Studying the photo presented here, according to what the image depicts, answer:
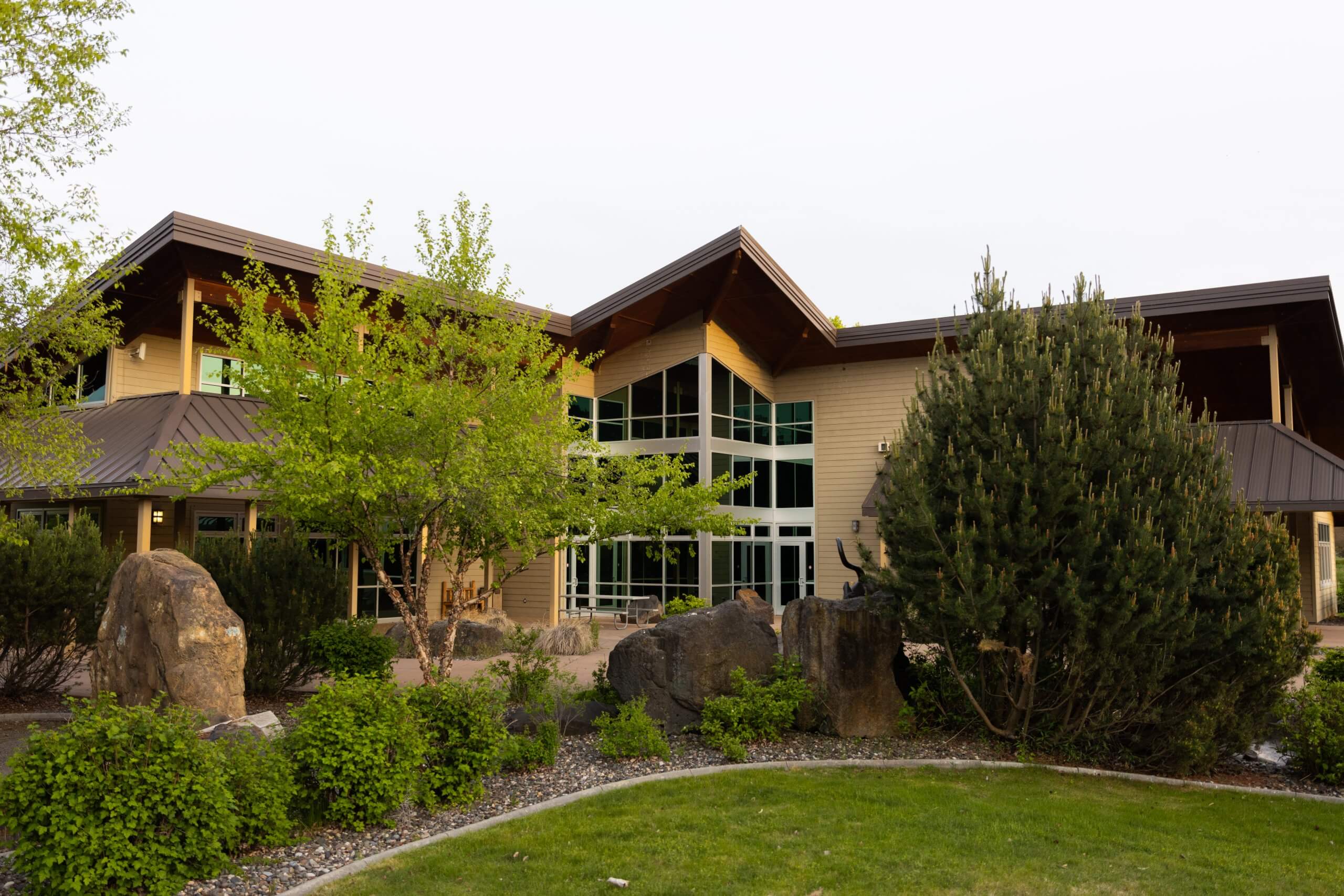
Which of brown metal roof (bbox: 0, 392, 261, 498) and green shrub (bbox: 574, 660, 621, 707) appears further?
brown metal roof (bbox: 0, 392, 261, 498)

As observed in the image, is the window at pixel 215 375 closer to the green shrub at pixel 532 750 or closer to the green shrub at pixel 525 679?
the green shrub at pixel 525 679

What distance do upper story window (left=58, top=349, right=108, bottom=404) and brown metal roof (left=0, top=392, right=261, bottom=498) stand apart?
631 mm

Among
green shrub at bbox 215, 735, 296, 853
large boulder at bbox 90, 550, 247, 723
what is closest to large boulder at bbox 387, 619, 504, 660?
large boulder at bbox 90, 550, 247, 723

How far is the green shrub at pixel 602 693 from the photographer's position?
902 centimetres

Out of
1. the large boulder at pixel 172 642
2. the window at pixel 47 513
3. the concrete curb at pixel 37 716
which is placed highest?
the window at pixel 47 513

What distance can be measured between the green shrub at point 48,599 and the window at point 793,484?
16016 millimetres

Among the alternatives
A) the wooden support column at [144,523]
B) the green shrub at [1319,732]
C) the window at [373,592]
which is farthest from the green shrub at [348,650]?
the window at [373,592]

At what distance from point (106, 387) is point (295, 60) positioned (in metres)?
7.70

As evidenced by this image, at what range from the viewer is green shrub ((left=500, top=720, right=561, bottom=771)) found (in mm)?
7070

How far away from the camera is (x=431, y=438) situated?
903 cm

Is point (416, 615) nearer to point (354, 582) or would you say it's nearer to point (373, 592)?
point (354, 582)

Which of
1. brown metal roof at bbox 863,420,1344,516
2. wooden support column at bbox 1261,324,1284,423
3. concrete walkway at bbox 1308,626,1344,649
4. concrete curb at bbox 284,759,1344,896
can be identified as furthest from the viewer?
wooden support column at bbox 1261,324,1284,423

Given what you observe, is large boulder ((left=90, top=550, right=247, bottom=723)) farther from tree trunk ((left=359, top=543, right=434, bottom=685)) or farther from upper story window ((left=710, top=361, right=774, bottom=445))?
upper story window ((left=710, top=361, right=774, bottom=445))

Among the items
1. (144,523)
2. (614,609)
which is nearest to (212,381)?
(144,523)
